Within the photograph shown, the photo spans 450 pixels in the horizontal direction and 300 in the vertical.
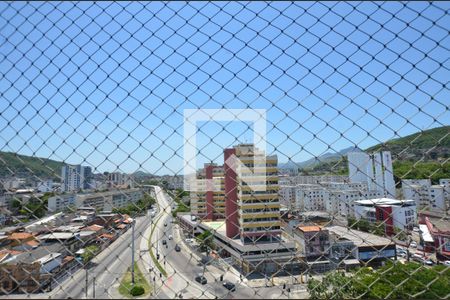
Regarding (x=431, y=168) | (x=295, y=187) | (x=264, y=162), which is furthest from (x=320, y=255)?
(x=431, y=168)

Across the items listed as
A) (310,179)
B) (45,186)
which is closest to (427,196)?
(310,179)

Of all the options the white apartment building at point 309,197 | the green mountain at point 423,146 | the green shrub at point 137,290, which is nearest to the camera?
the green mountain at point 423,146

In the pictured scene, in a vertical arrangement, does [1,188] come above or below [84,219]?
above

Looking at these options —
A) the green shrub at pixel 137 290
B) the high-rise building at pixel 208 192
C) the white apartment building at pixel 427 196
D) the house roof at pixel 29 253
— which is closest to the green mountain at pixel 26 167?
the house roof at pixel 29 253

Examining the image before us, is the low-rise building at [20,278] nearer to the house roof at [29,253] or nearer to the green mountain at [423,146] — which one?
the house roof at [29,253]

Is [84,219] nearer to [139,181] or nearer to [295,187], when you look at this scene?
[139,181]

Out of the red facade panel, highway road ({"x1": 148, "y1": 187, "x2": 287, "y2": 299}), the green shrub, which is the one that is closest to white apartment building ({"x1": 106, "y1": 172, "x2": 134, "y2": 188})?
highway road ({"x1": 148, "y1": 187, "x2": 287, "y2": 299})

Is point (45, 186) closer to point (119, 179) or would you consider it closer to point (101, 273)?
point (119, 179)
